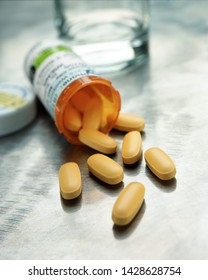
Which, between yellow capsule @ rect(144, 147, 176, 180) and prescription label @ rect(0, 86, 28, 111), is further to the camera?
prescription label @ rect(0, 86, 28, 111)

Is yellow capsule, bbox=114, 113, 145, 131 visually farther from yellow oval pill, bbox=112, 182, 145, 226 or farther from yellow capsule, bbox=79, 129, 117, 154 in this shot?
yellow oval pill, bbox=112, 182, 145, 226

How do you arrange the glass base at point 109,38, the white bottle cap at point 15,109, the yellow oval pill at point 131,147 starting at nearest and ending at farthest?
the yellow oval pill at point 131,147 → the white bottle cap at point 15,109 → the glass base at point 109,38

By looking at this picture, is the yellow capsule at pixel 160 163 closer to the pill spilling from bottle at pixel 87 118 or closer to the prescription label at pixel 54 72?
the pill spilling from bottle at pixel 87 118

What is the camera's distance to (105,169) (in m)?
0.58

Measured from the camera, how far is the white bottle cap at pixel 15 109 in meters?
0.71

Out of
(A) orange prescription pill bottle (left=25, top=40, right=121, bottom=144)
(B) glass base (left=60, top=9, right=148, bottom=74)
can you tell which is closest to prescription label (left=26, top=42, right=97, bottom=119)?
(A) orange prescription pill bottle (left=25, top=40, right=121, bottom=144)

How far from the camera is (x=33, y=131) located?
2.38 feet

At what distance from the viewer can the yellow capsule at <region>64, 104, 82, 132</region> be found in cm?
67

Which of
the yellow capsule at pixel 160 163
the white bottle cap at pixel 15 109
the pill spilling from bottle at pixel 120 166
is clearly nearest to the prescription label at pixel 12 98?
the white bottle cap at pixel 15 109

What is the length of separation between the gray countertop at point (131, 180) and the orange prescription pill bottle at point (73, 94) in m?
0.03

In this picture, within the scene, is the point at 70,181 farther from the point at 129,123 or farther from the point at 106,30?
the point at 106,30

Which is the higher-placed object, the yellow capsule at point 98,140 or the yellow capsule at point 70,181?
the yellow capsule at point 70,181

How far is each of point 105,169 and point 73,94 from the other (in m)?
0.12

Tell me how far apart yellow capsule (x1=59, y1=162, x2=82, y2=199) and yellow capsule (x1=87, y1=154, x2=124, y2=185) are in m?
0.02
